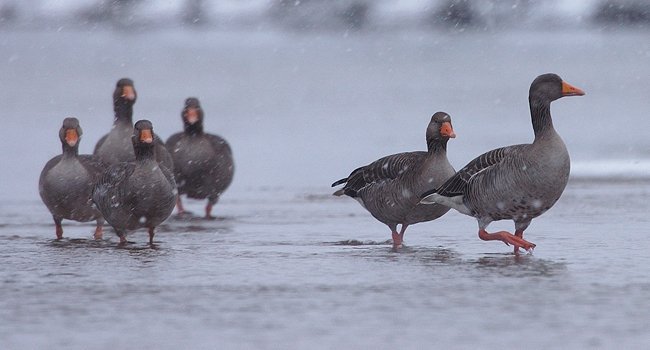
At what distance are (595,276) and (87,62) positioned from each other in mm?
65975

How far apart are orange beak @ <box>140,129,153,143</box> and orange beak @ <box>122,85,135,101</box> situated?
145 inches

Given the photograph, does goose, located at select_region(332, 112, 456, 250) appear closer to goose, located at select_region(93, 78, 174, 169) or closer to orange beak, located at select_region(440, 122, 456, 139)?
orange beak, located at select_region(440, 122, 456, 139)

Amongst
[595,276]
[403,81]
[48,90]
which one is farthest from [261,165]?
[403,81]

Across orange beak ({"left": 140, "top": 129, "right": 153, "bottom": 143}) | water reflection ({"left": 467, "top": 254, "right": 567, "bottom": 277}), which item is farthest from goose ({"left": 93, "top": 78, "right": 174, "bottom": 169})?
water reflection ({"left": 467, "top": 254, "right": 567, "bottom": 277})

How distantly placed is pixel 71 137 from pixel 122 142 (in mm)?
2030

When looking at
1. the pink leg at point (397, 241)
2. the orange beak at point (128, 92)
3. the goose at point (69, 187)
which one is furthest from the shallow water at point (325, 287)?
the orange beak at point (128, 92)

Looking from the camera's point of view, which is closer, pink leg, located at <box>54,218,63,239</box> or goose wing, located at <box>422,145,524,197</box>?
goose wing, located at <box>422,145,524,197</box>

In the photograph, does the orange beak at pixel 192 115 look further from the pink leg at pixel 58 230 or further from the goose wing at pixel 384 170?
the goose wing at pixel 384 170

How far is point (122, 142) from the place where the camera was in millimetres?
14391

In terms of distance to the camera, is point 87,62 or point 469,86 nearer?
point 469,86

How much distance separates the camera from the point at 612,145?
24250 mm

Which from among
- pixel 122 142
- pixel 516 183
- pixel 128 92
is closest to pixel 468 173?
pixel 516 183

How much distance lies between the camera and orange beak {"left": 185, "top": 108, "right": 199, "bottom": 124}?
15.7 metres

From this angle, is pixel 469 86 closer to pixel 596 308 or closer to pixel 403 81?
pixel 403 81
